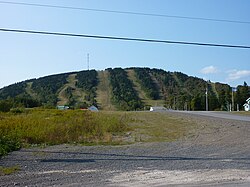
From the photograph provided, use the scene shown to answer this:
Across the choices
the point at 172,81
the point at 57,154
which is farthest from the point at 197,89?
the point at 57,154

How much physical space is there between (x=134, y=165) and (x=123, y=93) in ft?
476

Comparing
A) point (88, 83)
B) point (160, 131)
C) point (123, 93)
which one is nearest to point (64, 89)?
point (88, 83)

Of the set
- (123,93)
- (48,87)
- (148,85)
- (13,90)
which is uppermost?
(148,85)

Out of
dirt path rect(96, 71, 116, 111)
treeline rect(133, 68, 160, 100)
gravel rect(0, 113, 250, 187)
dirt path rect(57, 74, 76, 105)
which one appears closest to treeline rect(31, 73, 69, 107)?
dirt path rect(57, 74, 76, 105)

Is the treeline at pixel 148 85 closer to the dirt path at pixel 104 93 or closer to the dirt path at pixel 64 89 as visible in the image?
the dirt path at pixel 104 93

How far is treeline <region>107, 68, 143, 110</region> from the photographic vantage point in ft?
433

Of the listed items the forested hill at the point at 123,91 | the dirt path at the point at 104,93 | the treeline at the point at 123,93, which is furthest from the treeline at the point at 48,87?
the treeline at the point at 123,93

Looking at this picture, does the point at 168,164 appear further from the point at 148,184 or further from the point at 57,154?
the point at 57,154

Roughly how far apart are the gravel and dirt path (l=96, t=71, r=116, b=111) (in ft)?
350

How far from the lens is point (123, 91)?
160m

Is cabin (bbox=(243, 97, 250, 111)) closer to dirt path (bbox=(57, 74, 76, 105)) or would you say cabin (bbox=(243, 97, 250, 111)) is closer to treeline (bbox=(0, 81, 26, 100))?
dirt path (bbox=(57, 74, 76, 105))

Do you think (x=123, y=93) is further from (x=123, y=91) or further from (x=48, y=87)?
(x=48, y=87)

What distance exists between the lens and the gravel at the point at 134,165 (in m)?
9.29

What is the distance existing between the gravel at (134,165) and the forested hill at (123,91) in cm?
9290
